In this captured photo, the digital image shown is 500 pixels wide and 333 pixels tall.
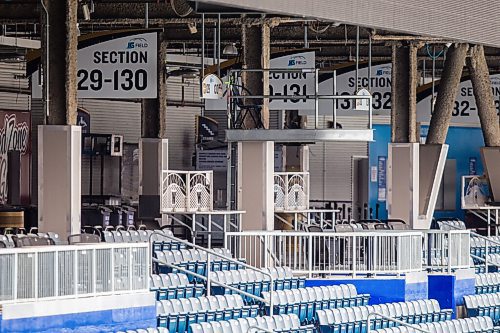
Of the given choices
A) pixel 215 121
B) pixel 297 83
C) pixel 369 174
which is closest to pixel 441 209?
pixel 369 174

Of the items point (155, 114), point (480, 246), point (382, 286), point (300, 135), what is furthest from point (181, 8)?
point (480, 246)

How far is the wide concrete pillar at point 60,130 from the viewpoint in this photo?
22.7m

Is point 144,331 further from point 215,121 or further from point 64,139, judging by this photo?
point 215,121

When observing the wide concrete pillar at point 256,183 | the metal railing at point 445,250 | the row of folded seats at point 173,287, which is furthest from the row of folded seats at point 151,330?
the metal railing at point 445,250

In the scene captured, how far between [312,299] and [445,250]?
5432mm

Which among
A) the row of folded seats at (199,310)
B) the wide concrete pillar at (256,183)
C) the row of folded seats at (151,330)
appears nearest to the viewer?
the row of folded seats at (151,330)

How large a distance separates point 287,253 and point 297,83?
212 inches

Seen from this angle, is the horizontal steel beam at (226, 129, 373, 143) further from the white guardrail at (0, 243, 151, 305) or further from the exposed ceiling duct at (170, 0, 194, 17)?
the white guardrail at (0, 243, 151, 305)

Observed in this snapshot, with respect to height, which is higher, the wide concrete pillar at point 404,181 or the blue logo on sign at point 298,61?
the blue logo on sign at point 298,61

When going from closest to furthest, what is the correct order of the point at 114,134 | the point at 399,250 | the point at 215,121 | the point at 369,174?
the point at 399,250
the point at 114,134
the point at 215,121
the point at 369,174

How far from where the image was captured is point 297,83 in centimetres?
3105

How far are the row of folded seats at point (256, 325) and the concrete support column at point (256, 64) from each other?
284 inches

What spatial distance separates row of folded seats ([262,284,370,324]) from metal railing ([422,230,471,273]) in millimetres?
3191

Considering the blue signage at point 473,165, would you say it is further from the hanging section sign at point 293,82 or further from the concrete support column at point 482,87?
the hanging section sign at point 293,82
